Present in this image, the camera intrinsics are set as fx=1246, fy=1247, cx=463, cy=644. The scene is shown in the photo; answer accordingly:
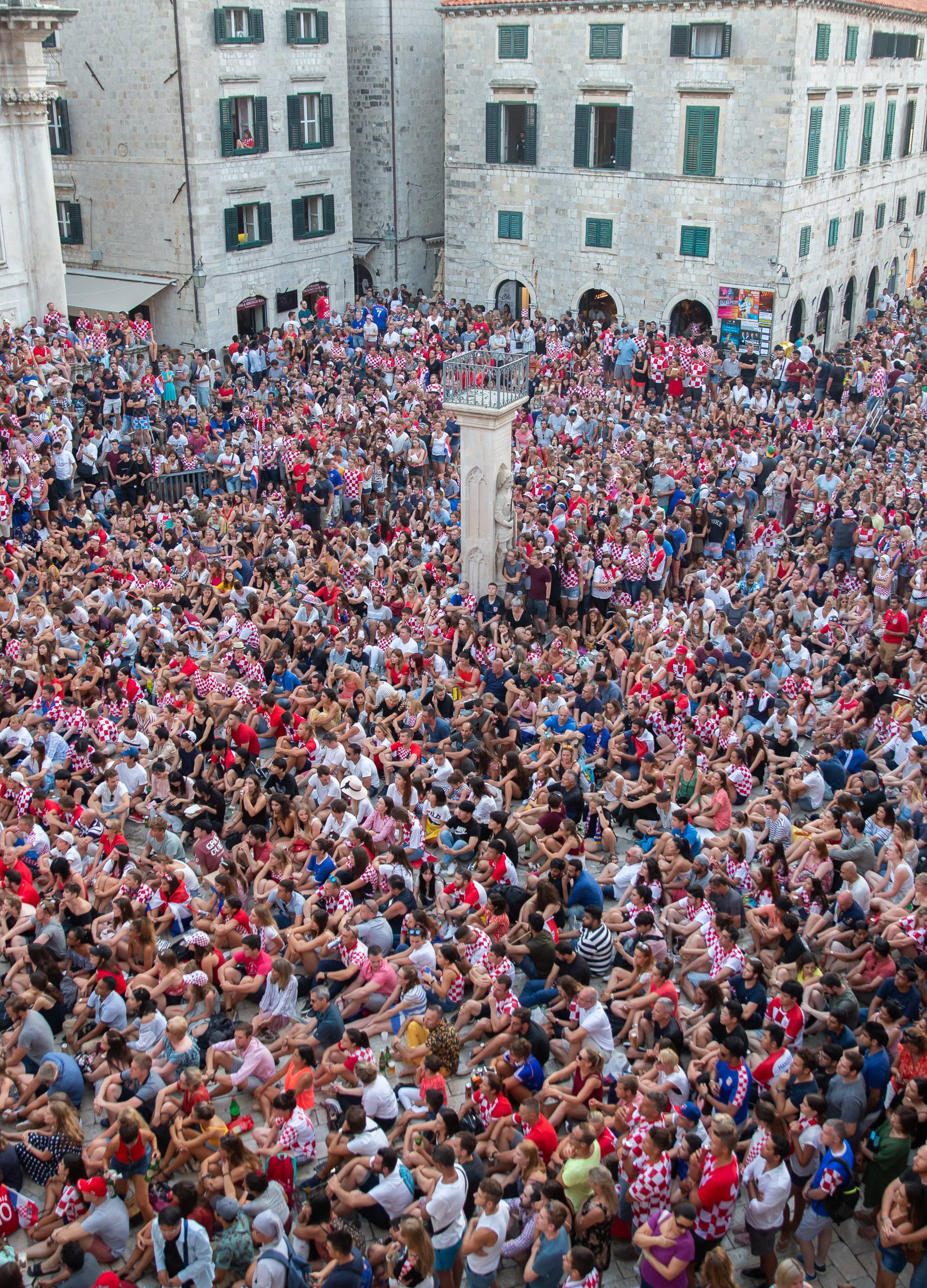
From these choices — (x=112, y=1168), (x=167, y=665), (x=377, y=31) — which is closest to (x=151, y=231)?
(x=377, y=31)

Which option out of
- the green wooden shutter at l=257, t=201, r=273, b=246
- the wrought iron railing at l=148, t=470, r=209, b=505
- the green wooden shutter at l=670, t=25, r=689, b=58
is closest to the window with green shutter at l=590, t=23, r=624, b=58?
the green wooden shutter at l=670, t=25, r=689, b=58

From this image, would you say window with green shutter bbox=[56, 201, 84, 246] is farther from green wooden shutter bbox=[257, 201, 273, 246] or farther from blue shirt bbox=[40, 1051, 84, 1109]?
blue shirt bbox=[40, 1051, 84, 1109]

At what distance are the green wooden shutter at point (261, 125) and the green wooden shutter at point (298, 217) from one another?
1.91 meters

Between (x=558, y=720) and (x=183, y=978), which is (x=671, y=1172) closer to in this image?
(x=183, y=978)

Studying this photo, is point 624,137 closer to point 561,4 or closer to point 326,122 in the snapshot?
point 561,4

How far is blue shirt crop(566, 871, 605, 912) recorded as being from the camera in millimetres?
11172

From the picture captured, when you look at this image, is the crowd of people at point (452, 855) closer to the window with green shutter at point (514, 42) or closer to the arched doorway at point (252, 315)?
the arched doorway at point (252, 315)

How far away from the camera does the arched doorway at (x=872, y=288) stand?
38.2 metres

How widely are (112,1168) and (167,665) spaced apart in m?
7.80

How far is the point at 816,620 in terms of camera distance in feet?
52.0

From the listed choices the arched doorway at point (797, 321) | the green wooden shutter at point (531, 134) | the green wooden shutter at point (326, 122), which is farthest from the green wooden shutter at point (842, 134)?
the green wooden shutter at point (326, 122)

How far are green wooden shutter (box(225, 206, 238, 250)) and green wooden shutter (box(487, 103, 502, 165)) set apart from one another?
7.53m

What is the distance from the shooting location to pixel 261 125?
32.1 meters

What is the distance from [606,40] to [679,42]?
2.23 meters
